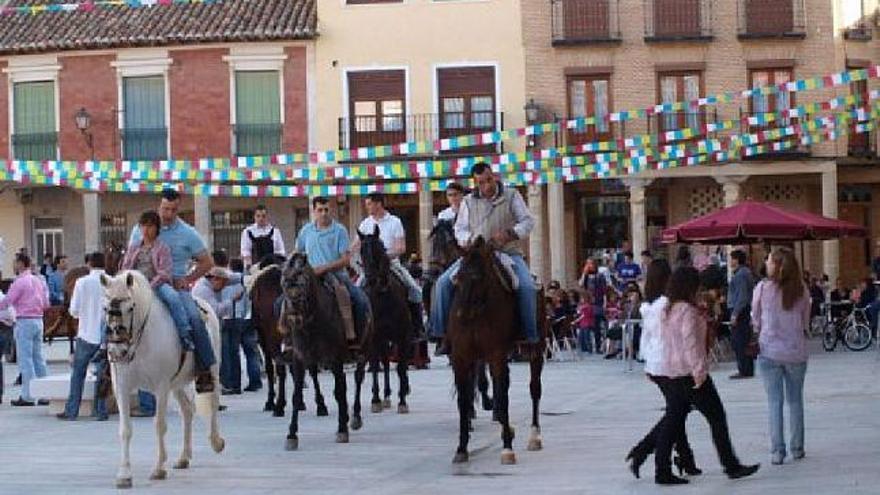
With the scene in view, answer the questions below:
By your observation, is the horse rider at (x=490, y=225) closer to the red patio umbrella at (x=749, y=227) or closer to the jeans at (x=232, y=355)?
the jeans at (x=232, y=355)

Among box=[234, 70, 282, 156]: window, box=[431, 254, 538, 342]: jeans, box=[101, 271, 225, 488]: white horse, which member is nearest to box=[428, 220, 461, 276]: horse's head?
box=[431, 254, 538, 342]: jeans

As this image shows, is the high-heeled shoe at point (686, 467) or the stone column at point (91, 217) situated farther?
the stone column at point (91, 217)

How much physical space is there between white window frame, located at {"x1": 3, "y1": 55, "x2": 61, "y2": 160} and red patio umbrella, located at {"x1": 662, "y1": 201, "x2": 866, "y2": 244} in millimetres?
22471

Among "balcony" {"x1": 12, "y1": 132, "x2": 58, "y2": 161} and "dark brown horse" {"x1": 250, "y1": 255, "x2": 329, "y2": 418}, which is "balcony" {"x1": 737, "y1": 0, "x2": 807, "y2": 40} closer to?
"balcony" {"x1": 12, "y1": 132, "x2": 58, "y2": 161}

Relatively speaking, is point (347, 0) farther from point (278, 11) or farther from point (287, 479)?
point (287, 479)

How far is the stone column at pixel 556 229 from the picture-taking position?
44.2m

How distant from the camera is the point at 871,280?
3384 cm

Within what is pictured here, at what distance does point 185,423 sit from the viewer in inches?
592

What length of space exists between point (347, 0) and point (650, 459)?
3246cm

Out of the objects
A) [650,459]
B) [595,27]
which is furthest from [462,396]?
[595,27]

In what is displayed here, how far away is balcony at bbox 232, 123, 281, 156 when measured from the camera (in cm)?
4519

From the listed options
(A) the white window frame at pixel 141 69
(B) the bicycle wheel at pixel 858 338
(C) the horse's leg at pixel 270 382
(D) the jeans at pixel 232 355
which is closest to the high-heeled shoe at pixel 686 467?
(C) the horse's leg at pixel 270 382

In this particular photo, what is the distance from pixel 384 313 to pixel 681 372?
7043 mm

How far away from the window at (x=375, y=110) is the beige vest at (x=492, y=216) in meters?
29.2
